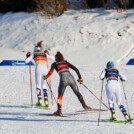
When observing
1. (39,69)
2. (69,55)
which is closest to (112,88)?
(39,69)

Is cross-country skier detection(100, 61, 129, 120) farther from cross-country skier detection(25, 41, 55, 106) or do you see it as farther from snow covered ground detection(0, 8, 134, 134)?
cross-country skier detection(25, 41, 55, 106)

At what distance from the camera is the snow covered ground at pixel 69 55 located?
21.9 feet

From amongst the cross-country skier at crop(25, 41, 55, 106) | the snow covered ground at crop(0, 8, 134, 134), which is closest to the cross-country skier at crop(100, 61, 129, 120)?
the snow covered ground at crop(0, 8, 134, 134)

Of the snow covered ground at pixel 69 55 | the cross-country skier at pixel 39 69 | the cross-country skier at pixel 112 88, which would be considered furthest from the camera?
the cross-country skier at pixel 39 69

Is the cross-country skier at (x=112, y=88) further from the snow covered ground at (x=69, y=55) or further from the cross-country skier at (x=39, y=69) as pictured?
the cross-country skier at (x=39, y=69)

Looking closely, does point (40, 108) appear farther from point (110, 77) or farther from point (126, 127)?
point (126, 127)

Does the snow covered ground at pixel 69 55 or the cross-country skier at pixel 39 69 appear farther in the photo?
the cross-country skier at pixel 39 69

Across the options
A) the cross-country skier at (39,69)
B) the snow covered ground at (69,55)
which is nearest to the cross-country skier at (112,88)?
the snow covered ground at (69,55)

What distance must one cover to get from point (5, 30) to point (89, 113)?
17.2 meters

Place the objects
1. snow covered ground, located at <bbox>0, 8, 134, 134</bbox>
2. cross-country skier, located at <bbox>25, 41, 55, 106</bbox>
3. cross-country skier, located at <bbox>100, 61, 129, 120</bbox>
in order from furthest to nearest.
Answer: cross-country skier, located at <bbox>25, 41, 55, 106</bbox> → cross-country skier, located at <bbox>100, 61, 129, 120</bbox> → snow covered ground, located at <bbox>0, 8, 134, 134</bbox>

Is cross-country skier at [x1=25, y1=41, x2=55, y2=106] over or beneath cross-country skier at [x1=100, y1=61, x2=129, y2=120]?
over

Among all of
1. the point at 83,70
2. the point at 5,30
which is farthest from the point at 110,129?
the point at 5,30

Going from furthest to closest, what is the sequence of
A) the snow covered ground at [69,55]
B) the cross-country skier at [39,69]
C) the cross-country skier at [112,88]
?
the cross-country skier at [39,69] < the cross-country skier at [112,88] < the snow covered ground at [69,55]

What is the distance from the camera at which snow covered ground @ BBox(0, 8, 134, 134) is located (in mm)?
6676
